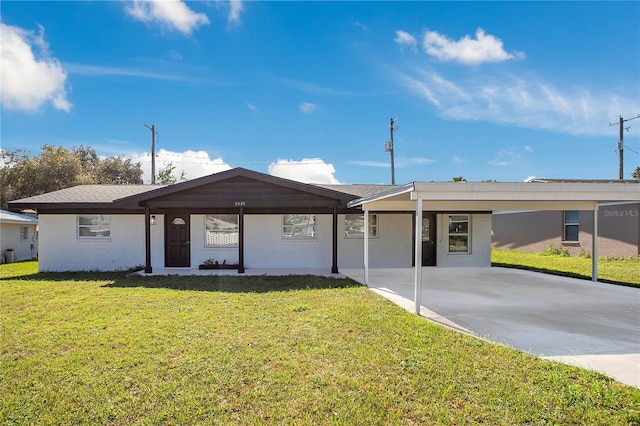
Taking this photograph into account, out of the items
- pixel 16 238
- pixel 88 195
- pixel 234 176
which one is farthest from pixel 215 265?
pixel 16 238

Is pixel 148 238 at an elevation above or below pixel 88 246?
above

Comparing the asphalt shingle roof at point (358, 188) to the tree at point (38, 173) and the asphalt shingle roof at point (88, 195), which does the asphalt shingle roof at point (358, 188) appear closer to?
the asphalt shingle roof at point (88, 195)

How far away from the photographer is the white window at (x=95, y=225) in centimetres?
1207

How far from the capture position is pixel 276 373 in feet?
12.0

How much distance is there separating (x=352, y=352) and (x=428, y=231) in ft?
31.8

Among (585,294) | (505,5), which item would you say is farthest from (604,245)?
(505,5)

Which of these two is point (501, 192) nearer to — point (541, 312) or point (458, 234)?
point (541, 312)

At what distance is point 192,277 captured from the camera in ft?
32.5

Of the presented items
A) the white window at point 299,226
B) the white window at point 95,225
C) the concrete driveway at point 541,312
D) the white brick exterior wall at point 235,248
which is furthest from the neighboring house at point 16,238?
the concrete driveway at point 541,312

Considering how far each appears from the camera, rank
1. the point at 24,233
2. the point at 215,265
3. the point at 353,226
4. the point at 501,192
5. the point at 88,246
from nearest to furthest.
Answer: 1. the point at 501,192
2. the point at 215,265
3. the point at 88,246
4. the point at 353,226
5. the point at 24,233

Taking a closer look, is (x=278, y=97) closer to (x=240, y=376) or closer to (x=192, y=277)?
(x=192, y=277)

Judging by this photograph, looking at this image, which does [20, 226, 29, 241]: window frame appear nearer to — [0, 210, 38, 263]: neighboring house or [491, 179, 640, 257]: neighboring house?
[0, 210, 38, 263]: neighboring house

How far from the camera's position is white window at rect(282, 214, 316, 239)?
40.3ft

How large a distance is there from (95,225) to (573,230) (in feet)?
72.2
